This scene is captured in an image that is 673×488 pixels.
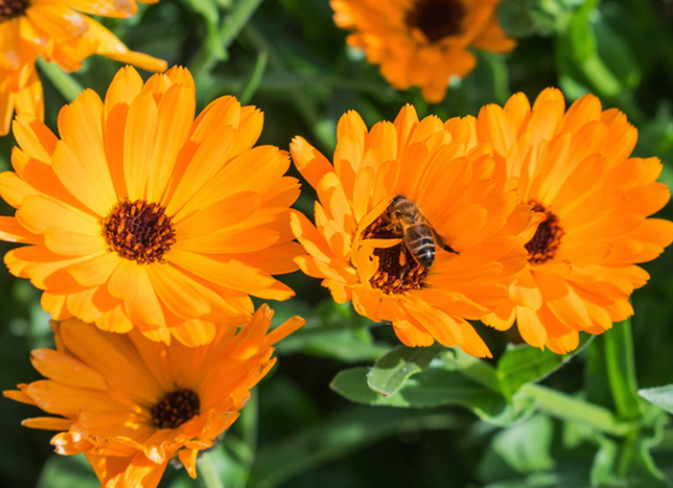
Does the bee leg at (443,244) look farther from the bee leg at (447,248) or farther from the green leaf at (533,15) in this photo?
the green leaf at (533,15)

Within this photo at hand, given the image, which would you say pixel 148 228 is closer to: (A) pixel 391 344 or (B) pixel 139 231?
(B) pixel 139 231

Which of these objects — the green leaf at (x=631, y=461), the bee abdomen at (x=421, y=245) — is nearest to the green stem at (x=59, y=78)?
the bee abdomen at (x=421, y=245)

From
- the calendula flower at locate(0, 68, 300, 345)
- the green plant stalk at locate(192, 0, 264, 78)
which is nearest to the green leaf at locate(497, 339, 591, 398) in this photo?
the calendula flower at locate(0, 68, 300, 345)

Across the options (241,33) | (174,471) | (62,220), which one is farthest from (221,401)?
(241,33)

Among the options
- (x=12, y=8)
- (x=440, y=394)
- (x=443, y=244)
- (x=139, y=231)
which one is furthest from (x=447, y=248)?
(x=12, y=8)

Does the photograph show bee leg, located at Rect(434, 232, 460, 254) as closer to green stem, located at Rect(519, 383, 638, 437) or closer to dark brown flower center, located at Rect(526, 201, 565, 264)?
dark brown flower center, located at Rect(526, 201, 565, 264)

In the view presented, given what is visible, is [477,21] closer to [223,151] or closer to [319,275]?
[223,151]
